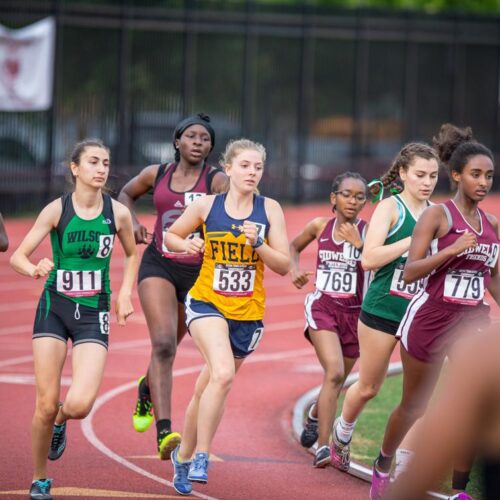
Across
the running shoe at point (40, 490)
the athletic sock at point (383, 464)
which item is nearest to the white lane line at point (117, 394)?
the running shoe at point (40, 490)

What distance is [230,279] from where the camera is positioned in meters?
7.65

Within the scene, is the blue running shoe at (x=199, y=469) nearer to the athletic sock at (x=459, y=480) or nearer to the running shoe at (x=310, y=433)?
the athletic sock at (x=459, y=480)

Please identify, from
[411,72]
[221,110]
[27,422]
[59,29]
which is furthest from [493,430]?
[411,72]

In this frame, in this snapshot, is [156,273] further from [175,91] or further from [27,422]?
[175,91]

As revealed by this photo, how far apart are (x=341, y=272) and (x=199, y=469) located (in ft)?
6.95

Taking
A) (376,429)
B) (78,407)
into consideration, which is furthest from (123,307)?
(376,429)

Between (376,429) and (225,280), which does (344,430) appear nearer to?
(225,280)

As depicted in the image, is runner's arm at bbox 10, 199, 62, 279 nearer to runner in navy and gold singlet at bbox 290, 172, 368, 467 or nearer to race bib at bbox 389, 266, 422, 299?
runner in navy and gold singlet at bbox 290, 172, 368, 467

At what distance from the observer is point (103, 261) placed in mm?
7699

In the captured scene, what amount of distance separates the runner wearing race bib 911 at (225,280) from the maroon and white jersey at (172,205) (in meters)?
1.01

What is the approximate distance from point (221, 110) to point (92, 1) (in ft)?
13.3

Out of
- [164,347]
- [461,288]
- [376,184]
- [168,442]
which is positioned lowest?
[168,442]

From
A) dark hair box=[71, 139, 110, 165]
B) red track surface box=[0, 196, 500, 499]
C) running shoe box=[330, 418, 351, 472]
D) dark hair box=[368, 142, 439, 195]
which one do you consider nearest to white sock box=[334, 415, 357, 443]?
running shoe box=[330, 418, 351, 472]

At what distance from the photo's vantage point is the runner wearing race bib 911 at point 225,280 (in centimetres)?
748
